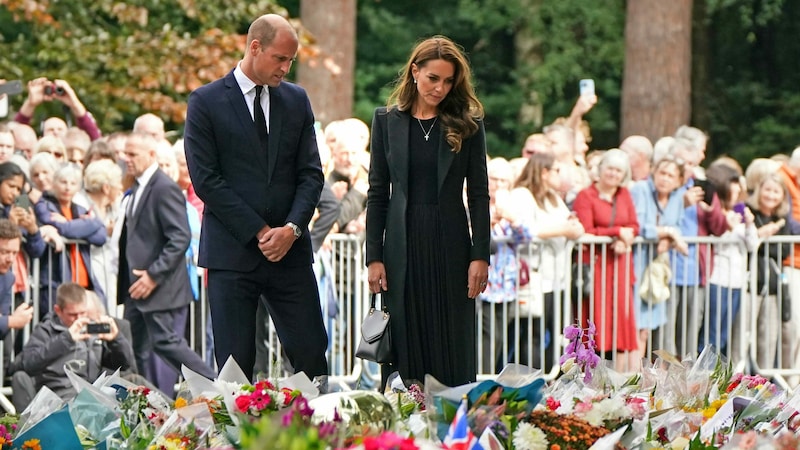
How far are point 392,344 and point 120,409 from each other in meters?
1.80

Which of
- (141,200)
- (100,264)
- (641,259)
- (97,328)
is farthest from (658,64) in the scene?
(97,328)

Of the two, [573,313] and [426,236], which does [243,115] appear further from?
[573,313]

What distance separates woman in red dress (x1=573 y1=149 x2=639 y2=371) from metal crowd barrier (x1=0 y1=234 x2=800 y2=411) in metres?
0.01

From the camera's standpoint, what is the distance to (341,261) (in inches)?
440

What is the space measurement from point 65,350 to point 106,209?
65.4 inches

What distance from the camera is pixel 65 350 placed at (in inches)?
377

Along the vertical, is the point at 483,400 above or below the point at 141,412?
above

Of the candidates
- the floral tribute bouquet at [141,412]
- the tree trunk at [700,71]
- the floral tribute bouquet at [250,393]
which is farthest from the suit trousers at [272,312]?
the tree trunk at [700,71]

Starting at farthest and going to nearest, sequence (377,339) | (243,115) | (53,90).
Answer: (53,90)
(377,339)
(243,115)

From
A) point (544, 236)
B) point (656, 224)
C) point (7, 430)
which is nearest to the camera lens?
point (7, 430)

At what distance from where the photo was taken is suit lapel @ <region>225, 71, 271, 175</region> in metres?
6.86

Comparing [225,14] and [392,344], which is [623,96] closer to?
[225,14]

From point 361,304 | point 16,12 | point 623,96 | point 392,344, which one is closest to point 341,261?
point 361,304

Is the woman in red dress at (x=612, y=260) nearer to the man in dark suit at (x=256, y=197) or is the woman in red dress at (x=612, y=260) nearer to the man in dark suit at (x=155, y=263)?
the man in dark suit at (x=155, y=263)
